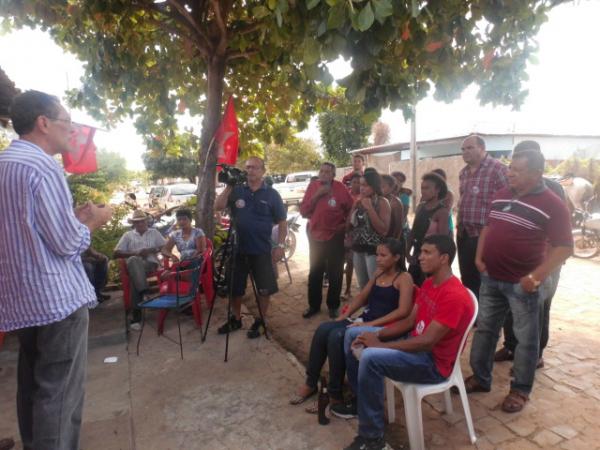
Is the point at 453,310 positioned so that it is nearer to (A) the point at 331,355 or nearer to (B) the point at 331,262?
(A) the point at 331,355

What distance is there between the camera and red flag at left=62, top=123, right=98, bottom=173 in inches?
226

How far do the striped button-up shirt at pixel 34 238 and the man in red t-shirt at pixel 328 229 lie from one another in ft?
10.3

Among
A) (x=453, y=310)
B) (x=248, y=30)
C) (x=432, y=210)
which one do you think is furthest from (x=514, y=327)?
(x=248, y=30)

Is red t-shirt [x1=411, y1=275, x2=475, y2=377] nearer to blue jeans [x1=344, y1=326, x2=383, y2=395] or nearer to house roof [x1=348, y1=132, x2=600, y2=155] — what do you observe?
blue jeans [x1=344, y1=326, x2=383, y2=395]

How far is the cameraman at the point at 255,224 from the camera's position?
420 cm

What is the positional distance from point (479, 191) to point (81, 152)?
5.40 m

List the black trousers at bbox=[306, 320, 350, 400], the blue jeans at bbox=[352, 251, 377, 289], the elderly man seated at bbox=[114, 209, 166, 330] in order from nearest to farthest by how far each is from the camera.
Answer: the black trousers at bbox=[306, 320, 350, 400] → the blue jeans at bbox=[352, 251, 377, 289] → the elderly man seated at bbox=[114, 209, 166, 330]

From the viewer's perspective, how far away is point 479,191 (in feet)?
12.3

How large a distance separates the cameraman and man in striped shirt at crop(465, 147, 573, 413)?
219cm

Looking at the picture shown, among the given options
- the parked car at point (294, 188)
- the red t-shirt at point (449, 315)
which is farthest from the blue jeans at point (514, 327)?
the parked car at point (294, 188)

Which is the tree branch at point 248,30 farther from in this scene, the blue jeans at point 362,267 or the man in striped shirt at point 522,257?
the man in striped shirt at point 522,257

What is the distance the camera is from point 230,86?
713cm

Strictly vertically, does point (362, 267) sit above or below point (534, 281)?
below

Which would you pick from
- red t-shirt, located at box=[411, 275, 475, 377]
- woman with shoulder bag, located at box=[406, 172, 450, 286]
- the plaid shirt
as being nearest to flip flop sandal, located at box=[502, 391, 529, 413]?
red t-shirt, located at box=[411, 275, 475, 377]
